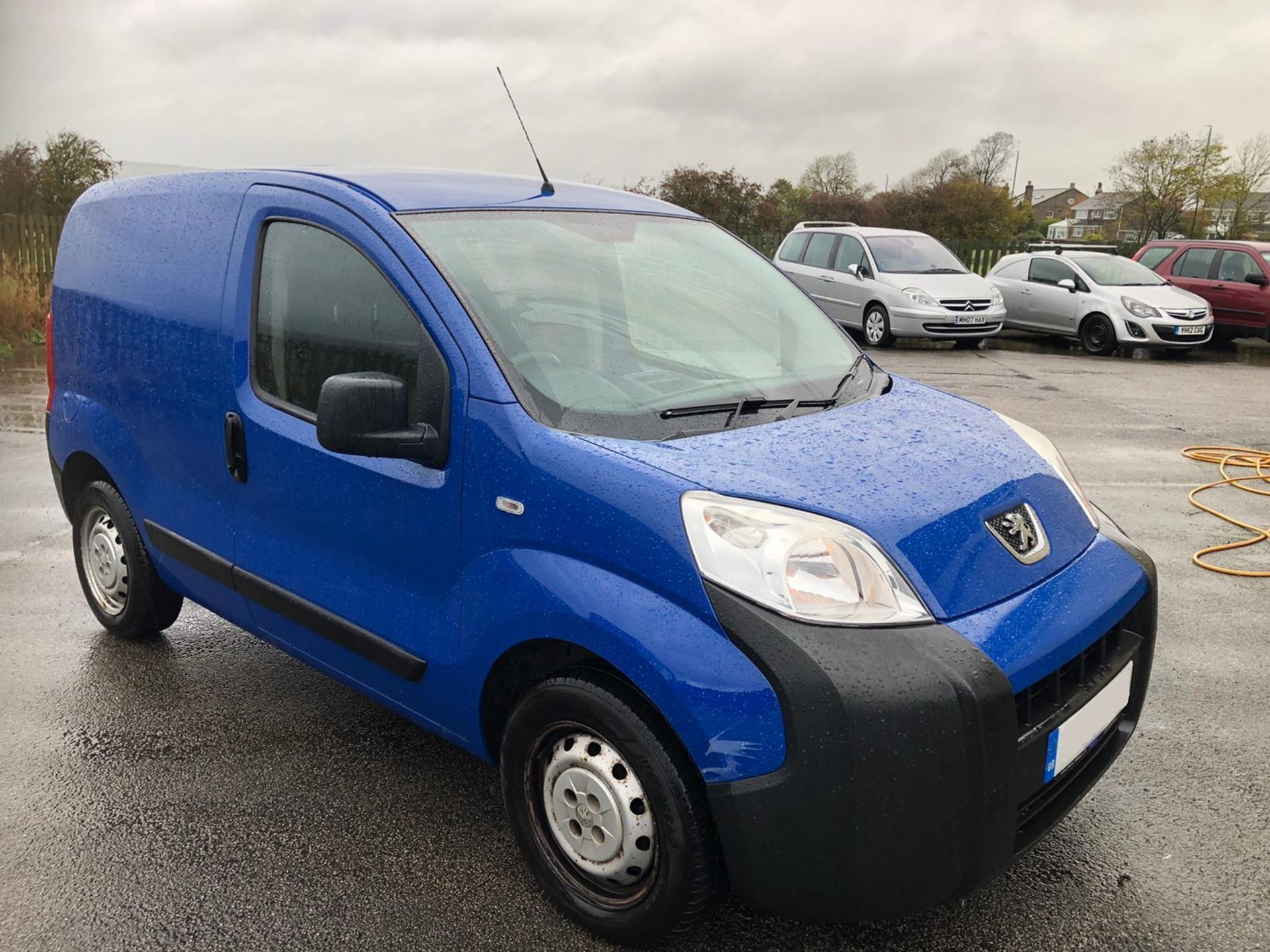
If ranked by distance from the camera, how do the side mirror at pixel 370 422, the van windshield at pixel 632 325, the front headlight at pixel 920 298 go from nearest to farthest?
the side mirror at pixel 370 422, the van windshield at pixel 632 325, the front headlight at pixel 920 298

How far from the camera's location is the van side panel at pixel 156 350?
3.30 meters

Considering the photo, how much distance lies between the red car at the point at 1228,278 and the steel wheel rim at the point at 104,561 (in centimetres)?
1639

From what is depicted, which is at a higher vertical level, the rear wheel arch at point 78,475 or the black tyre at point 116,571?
the rear wheel arch at point 78,475

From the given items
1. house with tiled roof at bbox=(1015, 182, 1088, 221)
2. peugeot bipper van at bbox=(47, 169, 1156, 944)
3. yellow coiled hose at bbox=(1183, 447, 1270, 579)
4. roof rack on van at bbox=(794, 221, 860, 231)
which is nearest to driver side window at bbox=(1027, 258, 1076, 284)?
roof rack on van at bbox=(794, 221, 860, 231)

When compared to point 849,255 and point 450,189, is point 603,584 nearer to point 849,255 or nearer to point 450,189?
point 450,189

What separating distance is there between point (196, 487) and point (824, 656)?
2.28m

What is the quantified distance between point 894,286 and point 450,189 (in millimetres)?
12589

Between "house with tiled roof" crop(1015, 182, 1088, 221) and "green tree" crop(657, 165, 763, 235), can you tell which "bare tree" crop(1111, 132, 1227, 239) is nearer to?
"green tree" crop(657, 165, 763, 235)

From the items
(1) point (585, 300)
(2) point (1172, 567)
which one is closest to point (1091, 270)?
(2) point (1172, 567)

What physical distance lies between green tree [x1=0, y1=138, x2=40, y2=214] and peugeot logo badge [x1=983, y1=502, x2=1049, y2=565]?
17741 mm

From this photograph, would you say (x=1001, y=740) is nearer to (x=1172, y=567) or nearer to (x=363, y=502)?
(x=363, y=502)

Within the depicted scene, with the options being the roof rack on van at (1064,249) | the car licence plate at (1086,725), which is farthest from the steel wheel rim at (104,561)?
the roof rack on van at (1064,249)

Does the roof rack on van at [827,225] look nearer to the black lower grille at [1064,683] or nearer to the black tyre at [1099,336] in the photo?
the black tyre at [1099,336]

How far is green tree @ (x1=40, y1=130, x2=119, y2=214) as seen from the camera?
17250mm
